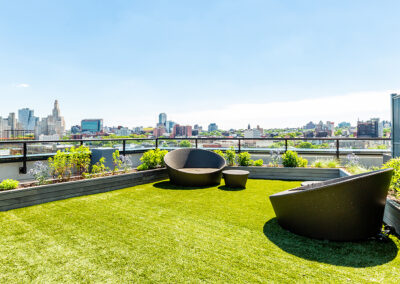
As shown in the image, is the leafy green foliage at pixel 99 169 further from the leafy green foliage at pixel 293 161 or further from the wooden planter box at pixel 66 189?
the leafy green foliage at pixel 293 161

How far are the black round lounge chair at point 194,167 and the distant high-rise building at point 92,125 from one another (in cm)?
7937

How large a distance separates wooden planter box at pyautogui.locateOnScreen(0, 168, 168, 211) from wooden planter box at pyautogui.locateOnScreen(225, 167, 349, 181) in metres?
3.14

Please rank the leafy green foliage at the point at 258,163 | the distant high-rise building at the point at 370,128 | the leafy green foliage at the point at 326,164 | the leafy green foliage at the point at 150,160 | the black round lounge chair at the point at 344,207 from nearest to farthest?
the black round lounge chair at the point at 344,207
the leafy green foliage at the point at 150,160
the leafy green foliage at the point at 326,164
the leafy green foliage at the point at 258,163
the distant high-rise building at the point at 370,128

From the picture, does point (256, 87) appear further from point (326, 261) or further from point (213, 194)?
point (326, 261)

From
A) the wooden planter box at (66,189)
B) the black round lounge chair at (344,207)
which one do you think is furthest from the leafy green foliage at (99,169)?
the black round lounge chair at (344,207)

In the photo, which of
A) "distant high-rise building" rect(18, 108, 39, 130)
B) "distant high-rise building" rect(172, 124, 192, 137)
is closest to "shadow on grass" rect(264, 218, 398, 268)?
"distant high-rise building" rect(172, 124, 192, 137)

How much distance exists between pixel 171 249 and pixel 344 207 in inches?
72.1

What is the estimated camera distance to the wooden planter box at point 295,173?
5973 millimetres

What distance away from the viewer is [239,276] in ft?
5.89

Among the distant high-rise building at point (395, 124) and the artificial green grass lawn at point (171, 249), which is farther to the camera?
the distant high-rise building at point (395, 124)

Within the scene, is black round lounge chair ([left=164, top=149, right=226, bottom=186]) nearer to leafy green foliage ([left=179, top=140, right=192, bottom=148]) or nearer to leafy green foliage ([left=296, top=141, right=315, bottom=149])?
leafy green foliage ([left=179, top=140, right=192, bottom=148])

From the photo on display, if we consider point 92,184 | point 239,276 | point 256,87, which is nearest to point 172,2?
point 92,184

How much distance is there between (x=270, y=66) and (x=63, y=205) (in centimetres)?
999

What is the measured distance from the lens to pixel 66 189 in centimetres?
413
